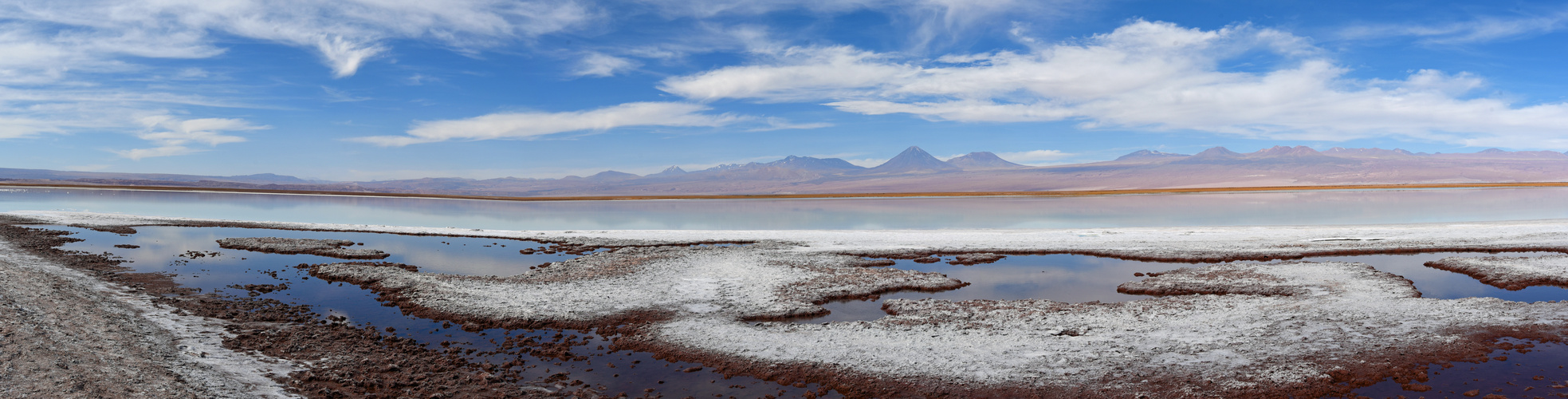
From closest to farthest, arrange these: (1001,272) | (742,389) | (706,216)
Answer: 1. (742,389)
2. (1001,272)
3. (706,216)

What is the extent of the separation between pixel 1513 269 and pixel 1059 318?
544 inches

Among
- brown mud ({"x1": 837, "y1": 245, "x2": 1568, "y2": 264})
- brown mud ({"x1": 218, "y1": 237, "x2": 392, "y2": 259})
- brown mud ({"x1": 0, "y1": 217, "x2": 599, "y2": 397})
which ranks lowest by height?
brown mud ({"x1": 0, "y1": 217, "x2": 599, "y2": 397})

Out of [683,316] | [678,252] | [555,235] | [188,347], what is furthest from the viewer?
[555,235]

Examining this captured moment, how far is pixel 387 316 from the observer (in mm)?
13531

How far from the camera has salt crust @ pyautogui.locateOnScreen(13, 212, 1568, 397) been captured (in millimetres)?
9492

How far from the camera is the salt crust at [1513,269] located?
52.1ft

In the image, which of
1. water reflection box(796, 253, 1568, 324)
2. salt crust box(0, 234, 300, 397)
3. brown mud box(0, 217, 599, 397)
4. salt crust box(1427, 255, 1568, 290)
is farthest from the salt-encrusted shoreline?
salt crust box(0, 234, 300, 397)

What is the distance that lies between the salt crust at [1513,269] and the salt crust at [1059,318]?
230cm

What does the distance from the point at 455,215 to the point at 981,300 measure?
45741 millimetres

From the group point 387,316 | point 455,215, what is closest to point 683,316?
point 387,316

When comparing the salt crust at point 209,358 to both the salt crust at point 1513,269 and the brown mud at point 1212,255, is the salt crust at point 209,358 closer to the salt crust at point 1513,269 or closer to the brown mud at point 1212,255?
the brown mud at point 1212,255

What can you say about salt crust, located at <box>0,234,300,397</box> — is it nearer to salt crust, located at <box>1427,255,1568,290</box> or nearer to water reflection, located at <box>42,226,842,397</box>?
water reflection, located at <box>42,226,842,397</box>

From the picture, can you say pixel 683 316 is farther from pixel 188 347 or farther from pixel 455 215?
pixel 455 215

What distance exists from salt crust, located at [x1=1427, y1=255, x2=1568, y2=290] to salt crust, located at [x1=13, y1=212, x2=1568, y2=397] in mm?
2301
